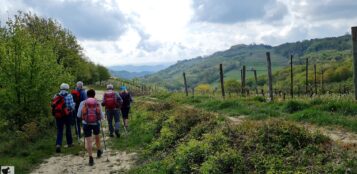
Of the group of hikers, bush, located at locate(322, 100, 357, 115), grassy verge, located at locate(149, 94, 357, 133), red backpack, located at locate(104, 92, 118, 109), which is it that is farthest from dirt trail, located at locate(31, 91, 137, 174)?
bush, located at locate(322, 100, 357, 115)

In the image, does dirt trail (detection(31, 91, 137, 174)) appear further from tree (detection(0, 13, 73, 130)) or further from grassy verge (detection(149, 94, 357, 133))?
grassy verge (detection(149, 94, 357, 133))

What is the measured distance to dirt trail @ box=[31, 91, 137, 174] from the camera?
38.9 ft

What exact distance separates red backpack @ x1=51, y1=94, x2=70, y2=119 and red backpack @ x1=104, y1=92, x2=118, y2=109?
2178mm

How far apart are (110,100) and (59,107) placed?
2.52 m

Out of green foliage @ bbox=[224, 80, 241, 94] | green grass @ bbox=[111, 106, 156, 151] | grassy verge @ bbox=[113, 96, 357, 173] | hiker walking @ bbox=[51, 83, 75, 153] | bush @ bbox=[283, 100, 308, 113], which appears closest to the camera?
grassy verge @ bbox=[113, 96, 357, 173]

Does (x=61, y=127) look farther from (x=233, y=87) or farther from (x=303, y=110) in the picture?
(x=233, y=87)

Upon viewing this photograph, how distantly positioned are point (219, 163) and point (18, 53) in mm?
12015

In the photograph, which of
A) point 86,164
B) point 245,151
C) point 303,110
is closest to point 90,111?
point 86,164

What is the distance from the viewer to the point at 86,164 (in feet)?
41.4

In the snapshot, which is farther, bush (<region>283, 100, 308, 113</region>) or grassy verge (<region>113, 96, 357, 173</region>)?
bush (<region>283, 100, 308, 113</region>)

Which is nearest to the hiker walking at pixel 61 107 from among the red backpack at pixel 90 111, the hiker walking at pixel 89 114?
the hiker walking at pixel 89 114

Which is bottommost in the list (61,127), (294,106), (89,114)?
(61,127)

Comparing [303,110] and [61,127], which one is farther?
[303,110]

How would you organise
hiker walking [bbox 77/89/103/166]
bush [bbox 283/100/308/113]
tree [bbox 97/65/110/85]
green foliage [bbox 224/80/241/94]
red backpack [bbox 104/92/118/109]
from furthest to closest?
tree [bbox 97/65/110/85], green foliage [bbox 224/80/241/94], bush [bbox 283/100/308/113], red backpack [bbox 104/92/118/109], hiker walking [bbox 77/89/103/166]
